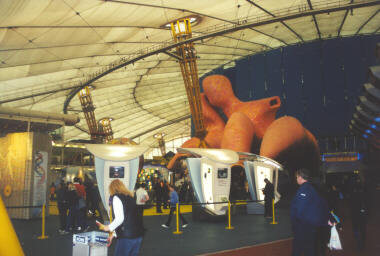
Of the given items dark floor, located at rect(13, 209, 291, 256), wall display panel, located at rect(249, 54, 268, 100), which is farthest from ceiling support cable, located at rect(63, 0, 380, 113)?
dark floor, located at rect(13, 209, 291, 256)

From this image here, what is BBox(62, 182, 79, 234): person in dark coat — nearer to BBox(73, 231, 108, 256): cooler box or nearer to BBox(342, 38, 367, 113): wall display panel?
BBox(73, 231, 108, 256): cooler box

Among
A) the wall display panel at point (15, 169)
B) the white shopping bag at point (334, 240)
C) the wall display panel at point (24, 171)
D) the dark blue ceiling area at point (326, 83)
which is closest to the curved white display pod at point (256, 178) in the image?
the wall display panel at point (24, 171)

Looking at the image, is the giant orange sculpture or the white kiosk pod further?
the giant orange sculpture

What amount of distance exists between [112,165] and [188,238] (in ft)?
16.9

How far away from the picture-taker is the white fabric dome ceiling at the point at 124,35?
2403cm

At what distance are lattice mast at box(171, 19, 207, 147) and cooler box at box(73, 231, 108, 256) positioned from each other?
24.9m

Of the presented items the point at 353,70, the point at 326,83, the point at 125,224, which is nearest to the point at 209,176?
the point at 125,224

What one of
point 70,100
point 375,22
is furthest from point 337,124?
point 70,100

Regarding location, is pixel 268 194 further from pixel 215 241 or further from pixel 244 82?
pixel 244 82

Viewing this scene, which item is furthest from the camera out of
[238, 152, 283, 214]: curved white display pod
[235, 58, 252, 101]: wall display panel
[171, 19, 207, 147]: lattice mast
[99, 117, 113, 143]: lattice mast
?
[99, 117, 113, 143]: lattice mast

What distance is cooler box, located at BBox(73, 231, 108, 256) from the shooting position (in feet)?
17.0

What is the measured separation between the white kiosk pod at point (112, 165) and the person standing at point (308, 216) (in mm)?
9411

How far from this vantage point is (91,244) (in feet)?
17.0

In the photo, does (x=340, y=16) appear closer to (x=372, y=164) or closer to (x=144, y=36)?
(x=372, y=164)
